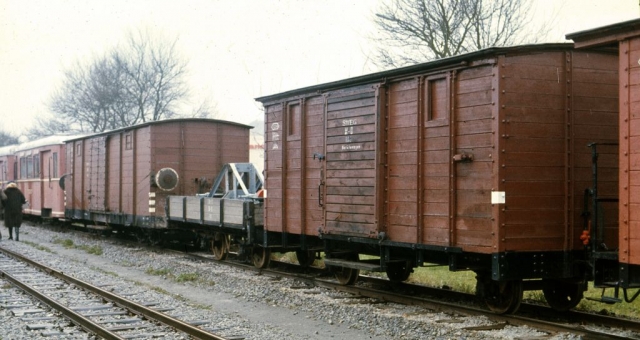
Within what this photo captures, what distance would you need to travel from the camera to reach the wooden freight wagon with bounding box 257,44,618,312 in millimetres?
8281

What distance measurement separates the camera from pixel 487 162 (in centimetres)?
840

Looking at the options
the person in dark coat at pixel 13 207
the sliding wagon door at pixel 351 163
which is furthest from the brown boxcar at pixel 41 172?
the sliding wagon door at pixel 351 163

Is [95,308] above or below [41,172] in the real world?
below

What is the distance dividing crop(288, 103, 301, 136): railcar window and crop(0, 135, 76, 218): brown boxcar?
15.3m

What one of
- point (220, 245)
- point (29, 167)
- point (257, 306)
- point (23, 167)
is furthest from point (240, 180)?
point (23, 167)

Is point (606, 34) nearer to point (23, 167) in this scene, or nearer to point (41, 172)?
point (41, 172)

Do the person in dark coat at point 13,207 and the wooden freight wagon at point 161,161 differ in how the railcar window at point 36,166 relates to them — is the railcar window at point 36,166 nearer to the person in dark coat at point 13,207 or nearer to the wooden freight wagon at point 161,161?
the person in dark coat at point 13,207

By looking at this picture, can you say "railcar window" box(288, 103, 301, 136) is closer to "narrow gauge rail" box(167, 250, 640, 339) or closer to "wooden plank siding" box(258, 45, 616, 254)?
"wooden plank siding" box(258, 45, 616, 254)

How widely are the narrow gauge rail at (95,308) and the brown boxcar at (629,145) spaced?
13.1 feet

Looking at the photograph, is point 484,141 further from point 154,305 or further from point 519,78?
point 154,305

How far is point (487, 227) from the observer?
8.39 metres

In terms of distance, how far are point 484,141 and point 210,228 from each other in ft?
28.8

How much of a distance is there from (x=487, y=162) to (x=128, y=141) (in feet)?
44.7

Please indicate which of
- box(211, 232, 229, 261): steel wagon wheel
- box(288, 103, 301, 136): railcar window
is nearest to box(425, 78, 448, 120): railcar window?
box(288, 103, 301, 136): railcar window
